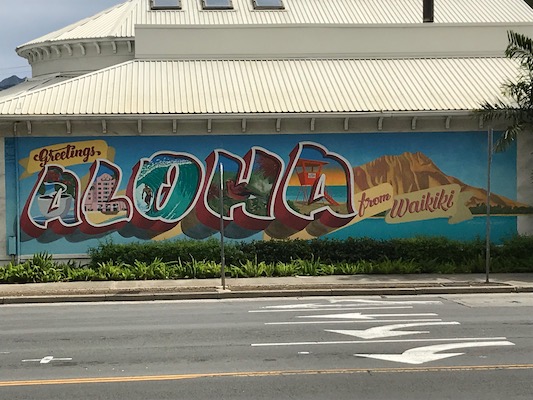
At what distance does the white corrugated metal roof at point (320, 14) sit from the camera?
29.9 metres

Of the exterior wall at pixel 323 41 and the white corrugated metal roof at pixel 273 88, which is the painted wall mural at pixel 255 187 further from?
the exterior wall at pixel 323 41

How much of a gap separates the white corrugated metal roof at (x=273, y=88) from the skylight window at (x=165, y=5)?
7.01m

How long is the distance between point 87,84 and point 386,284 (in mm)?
10409

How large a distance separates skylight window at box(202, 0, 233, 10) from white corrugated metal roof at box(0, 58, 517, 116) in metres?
6.79

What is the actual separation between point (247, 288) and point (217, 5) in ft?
54.1

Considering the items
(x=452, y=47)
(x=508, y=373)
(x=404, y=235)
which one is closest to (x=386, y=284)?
(x=404, y=235)

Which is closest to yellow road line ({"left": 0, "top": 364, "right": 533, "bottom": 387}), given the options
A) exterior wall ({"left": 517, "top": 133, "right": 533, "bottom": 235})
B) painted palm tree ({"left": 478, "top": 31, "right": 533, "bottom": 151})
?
painted palm tree ({"left": 478, "top": 31, "right": 533, "bottom": 151})

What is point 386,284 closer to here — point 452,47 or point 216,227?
point 216,227

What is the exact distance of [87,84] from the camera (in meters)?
22.6

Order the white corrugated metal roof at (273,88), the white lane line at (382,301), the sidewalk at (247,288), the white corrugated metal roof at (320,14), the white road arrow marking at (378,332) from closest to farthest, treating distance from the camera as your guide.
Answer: the white road arrow marking at (378,332)
the white lane line at (382,301)
the sidewalk at (247,288)
the white corrugated metal roof at (273,88)
the white corrugated metal roof at (320,14)

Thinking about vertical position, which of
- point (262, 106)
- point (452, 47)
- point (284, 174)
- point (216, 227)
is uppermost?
point (452, 47)

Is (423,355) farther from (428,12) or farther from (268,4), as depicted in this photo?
(268,4)

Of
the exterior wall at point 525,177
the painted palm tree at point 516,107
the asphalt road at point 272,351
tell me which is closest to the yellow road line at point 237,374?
the asphalt road at point 272,351

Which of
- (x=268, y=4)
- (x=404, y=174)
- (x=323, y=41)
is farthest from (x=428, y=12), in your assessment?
(x=404, y=174)
